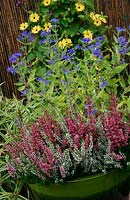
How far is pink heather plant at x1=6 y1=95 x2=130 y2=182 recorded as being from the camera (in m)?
1.90

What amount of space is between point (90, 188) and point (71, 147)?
0.61 ft

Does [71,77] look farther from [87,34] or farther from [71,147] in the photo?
[87,34]

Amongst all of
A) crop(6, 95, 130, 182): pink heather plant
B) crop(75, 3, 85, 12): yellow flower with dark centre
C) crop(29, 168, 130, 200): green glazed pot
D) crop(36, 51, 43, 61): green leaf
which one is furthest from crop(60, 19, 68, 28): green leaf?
crop(29, 168, 130, 200): green glazed pot

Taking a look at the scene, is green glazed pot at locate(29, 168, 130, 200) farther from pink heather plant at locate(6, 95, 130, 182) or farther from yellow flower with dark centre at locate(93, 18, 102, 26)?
yellow flower with dark centre at locate(93, 18, 102, 26)

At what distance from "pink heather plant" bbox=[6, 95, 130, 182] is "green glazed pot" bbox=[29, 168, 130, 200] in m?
0.03

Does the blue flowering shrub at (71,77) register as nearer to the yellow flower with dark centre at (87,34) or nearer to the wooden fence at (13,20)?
the yellow flower with dark centre at (87,34)

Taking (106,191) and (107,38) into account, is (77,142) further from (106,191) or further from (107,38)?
(107,38)

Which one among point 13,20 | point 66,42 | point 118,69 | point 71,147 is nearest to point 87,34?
point 66,42

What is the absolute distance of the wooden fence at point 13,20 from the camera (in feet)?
12.1

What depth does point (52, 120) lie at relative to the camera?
204 centimetres

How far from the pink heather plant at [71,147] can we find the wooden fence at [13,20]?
1730mm

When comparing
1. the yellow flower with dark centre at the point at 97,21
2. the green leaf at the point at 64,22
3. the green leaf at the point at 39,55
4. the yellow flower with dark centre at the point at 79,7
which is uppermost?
the yellow flower with dark centre at the point at 79,7

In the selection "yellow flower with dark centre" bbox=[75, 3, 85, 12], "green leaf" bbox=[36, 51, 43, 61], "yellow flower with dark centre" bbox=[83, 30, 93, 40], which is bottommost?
"green leaf" bbox=[36, 51, 43, 61]

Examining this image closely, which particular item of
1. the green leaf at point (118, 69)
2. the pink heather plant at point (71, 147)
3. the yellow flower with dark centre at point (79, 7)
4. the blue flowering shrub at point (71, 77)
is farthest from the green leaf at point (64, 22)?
the pink heather plant at point (71, 147)
